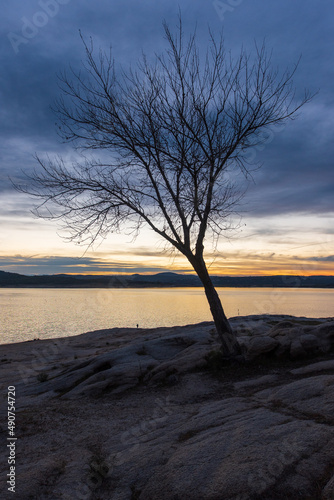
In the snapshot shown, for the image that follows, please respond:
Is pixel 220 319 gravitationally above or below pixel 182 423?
above

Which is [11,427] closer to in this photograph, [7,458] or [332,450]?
[7,458]

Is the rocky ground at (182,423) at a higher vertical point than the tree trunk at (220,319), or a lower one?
lower

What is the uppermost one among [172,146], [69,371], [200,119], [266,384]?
[200,119]

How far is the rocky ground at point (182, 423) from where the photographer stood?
18.9 feet

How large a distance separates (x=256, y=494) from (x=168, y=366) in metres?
8.22

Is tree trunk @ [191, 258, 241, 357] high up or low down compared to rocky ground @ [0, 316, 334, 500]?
up

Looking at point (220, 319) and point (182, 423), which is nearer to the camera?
point (182, 423)

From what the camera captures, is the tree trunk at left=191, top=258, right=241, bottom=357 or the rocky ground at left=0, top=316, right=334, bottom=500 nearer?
the rocky ground at left=0, top=316, right=334, bottom=500

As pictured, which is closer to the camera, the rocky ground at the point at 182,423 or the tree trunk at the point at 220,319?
the rocky ground at the point at 182,423

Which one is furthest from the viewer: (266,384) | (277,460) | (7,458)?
(266,384)

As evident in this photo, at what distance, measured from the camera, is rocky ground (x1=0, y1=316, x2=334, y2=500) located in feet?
18.9

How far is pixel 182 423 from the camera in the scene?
8.49m

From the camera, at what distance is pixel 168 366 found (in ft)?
43.6

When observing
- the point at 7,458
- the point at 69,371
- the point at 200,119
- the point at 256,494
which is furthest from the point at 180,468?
the point at 200,119
